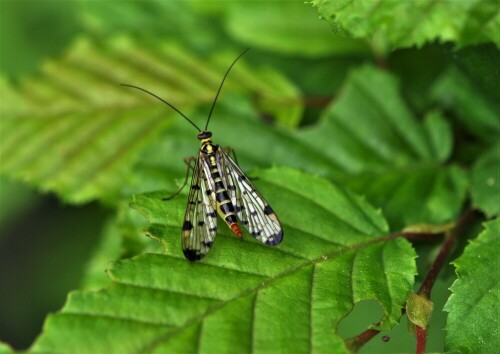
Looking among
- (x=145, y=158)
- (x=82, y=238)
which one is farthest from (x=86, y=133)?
(x=82, y=238)

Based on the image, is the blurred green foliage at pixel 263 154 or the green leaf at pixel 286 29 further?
the green leaf at pixel 286 29

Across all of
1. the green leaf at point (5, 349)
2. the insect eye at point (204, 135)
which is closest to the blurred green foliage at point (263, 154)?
the green leaf at point (5, 349)

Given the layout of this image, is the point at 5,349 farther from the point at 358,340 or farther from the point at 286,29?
the point at 286,29

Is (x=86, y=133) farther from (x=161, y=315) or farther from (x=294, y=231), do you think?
(x=161, y=315)

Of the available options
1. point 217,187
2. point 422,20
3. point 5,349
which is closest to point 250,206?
point 217,187

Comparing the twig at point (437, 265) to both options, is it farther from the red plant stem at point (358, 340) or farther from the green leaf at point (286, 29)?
the green leaf at point (286, 29)

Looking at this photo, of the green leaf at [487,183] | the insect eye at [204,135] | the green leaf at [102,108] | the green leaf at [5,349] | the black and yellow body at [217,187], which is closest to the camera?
the green leaf at [5,349]
